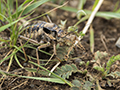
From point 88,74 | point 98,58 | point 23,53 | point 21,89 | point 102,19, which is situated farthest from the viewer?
point 102,19

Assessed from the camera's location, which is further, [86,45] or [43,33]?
[86,45]

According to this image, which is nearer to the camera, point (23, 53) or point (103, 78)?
point (103, 78)

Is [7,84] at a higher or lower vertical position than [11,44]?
lower

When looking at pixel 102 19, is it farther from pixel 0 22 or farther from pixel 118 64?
pixel 0 22

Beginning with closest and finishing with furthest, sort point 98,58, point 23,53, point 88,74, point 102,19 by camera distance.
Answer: point 88,74
point 98,58
point 23,53
point 102,19

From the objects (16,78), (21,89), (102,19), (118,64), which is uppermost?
(102,19)

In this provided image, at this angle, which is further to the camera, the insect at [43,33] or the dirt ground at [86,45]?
the insect at [43,33]

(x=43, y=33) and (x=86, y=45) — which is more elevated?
(x=43, y=33)

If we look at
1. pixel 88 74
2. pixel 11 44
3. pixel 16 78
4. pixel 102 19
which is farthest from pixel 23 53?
pixel 102 19

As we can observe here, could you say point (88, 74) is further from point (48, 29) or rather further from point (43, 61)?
point (48, 29)

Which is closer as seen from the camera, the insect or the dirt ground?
the dirt ground
